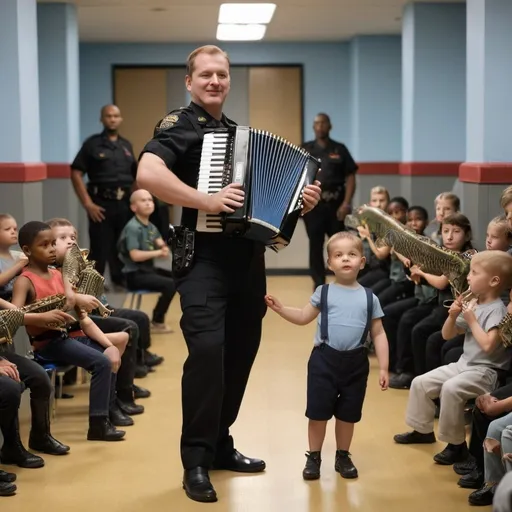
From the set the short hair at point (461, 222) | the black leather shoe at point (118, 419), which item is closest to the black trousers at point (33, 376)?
the black leather shoe at point (118, 419)

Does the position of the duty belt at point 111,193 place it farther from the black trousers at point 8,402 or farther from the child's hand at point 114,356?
the black trousers at point 8,402

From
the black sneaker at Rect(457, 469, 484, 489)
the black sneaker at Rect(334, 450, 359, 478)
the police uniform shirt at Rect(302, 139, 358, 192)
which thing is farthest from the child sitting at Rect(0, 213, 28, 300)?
the police uniform shirt at Rect(302, 139, 358, 192)

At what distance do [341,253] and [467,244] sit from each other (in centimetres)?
138

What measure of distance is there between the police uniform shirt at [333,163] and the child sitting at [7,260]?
4925 mm

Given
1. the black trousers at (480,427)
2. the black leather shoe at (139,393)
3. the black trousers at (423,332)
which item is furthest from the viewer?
the black leather shoe at (139,393)

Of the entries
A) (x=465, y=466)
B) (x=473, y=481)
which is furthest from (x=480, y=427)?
(x=465, y=466)

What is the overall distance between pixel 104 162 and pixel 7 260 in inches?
→ 152

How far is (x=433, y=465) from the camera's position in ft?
14.6

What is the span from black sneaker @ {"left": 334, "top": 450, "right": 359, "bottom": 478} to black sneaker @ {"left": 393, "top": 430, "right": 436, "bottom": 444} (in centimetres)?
57

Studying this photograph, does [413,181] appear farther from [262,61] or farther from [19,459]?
[19,459]

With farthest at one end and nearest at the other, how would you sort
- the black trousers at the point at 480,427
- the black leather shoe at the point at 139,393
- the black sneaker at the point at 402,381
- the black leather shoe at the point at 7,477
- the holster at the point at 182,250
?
1. the black sneaker at the point at 402,381
2. the black leather shoe at the point at 139,393
3. the black leather shoe at the point at 7,477
4. the black trousers at the point at 480,427
5. the holster at the point at 182,250

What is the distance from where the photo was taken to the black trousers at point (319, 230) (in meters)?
9.55

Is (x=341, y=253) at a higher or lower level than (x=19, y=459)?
higher

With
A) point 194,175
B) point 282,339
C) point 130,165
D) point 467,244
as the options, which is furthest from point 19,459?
point 130,165
